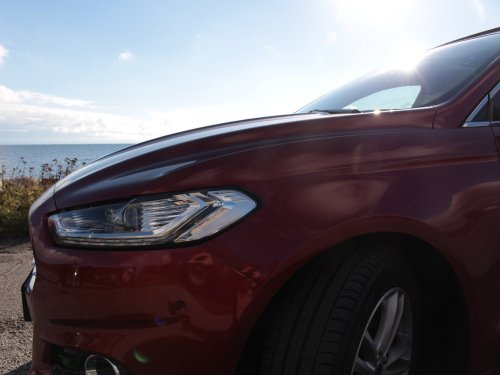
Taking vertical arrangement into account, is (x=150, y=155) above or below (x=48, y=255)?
above

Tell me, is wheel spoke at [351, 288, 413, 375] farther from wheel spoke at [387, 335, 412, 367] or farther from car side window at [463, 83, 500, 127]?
car side window at [463, 83, 500, 127]

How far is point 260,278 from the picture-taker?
1.22 m

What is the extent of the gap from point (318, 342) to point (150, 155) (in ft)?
2.89

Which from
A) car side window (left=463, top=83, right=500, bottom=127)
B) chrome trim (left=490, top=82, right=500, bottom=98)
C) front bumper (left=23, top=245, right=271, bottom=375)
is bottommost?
front bumper (left=23, top=245, right=271, bottom=375)

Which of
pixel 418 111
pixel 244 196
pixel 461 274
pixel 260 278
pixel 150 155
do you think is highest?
pixel 418 111

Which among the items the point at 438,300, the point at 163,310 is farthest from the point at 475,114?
the point at 163,310

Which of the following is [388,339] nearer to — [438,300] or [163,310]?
[438,300]

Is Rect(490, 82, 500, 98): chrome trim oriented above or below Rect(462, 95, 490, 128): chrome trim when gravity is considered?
above

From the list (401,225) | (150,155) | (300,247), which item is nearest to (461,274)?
(401,225)

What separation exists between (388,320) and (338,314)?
33 cm

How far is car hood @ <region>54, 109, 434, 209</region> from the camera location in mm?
1362

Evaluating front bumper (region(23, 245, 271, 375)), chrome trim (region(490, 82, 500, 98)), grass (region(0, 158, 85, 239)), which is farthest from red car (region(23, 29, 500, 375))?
grass (region(0, 158, 85, 239))

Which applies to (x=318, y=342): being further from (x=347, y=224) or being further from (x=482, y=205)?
(x=482, y=205)

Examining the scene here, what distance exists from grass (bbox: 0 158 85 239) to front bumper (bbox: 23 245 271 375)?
16.5 ft
